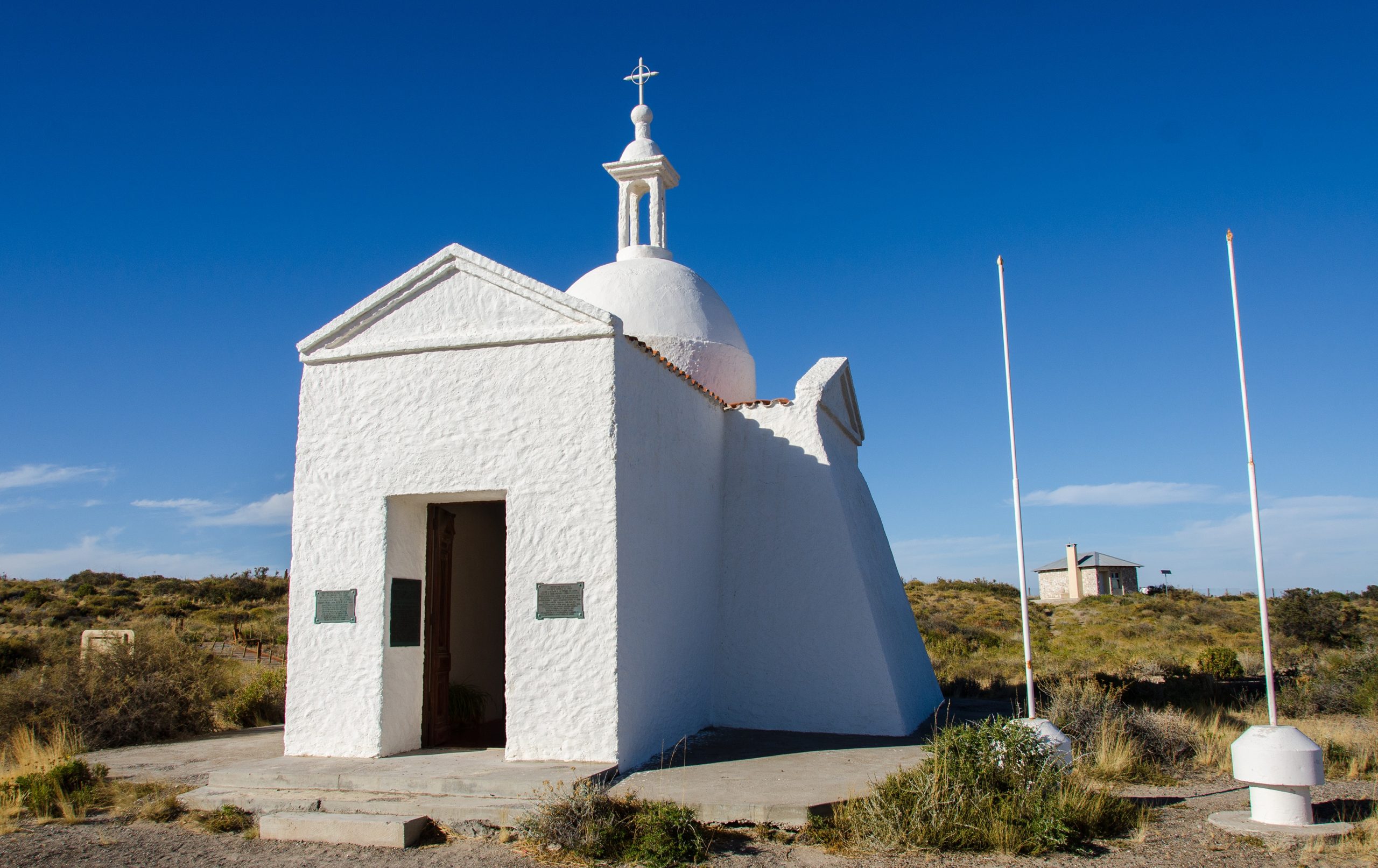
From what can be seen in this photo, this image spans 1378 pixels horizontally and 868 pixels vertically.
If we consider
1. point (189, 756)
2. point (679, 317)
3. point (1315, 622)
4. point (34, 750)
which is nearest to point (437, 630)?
point (189, 756)

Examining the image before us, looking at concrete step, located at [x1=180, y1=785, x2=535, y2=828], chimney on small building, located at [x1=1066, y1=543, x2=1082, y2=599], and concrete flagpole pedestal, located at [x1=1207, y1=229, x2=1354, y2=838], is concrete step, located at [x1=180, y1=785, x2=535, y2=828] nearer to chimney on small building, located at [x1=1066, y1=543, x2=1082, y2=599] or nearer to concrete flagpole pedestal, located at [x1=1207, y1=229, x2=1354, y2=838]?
concrete flagpole pedestal, located at [x1=1207, y1=229, x2=1354, y2=838]

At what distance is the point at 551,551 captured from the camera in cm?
798

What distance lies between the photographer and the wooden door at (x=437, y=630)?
8812 millimetres

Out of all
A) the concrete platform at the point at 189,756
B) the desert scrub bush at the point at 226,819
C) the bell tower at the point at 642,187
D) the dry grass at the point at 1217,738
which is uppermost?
the bell tower at the point at 642,187

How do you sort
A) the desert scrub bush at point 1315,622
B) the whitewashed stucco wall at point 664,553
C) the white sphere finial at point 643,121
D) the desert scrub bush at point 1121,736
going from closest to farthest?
the whitewashed stucco wall at point 664,553, the desert scrub bush at point 1121,736, the white sphere finial at point 643,121, the desert scrub bush at point 1315,622

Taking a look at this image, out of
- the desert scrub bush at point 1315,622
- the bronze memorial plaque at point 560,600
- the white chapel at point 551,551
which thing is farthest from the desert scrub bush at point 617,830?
the desert scrub bush at point 1315,622

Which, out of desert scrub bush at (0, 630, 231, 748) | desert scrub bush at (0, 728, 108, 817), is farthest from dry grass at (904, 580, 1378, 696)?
desert scrub bush at (0, 728, 108, 817)

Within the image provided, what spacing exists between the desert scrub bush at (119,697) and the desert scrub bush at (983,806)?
8.12 meters

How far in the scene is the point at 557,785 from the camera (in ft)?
22.2

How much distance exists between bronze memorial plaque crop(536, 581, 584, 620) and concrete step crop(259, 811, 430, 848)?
189 cm

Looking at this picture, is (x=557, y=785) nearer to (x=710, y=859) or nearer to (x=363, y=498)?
(x=710, y=859)

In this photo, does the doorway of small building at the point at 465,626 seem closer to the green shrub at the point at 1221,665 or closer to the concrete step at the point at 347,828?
the concrete step at the point at 347,828

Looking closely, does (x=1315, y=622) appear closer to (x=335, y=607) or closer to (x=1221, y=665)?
(x=1221, y=665)

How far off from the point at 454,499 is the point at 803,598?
13.7 ft
